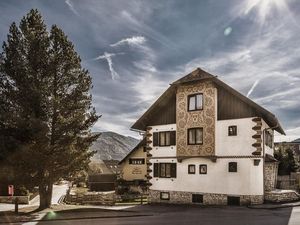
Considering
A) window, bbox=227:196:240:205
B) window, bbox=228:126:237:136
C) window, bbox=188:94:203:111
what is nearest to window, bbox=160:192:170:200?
window, bbox=227:196:240:205

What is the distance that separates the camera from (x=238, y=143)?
92.6 feet

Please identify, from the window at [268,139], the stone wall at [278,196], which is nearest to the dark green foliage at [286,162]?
the window at [268,139]

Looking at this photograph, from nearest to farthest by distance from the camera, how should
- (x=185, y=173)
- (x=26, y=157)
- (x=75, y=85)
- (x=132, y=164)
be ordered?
(x=26, y=157) → (x=75, y=85) → (x=185, y=173) → (x=132, y=164)

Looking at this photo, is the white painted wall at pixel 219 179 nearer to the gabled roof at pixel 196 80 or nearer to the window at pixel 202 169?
the window at pixel 202 169

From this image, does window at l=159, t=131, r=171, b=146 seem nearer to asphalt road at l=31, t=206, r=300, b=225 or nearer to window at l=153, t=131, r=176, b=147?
window at l=153, t=131, r=176, b=147

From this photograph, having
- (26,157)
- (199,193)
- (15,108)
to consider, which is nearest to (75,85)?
(15,108)

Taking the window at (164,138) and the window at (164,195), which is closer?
the window at (164,195)

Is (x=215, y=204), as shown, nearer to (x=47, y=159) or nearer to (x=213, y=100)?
(x=213, y=100)

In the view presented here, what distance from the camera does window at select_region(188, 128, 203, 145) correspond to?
30.0m

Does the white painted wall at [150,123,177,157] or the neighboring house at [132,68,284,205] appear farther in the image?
the white painted wall at [150,123,177,157]

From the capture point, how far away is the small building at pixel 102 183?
56188mm

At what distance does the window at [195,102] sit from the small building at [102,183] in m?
27.8

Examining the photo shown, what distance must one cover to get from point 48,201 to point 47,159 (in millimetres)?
4046

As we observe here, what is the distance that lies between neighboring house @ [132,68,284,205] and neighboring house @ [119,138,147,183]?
51.6 ft
